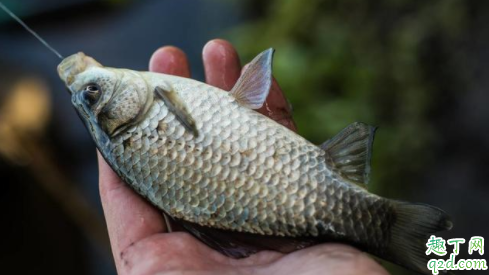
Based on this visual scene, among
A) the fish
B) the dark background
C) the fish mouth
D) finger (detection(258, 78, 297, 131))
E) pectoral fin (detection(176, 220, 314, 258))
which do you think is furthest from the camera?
the dark background

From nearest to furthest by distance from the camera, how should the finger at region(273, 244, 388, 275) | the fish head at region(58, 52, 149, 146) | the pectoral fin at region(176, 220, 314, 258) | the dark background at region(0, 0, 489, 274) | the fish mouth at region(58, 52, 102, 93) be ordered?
the finger at region(273, 244, 388, 275) → the pectoral fin at region(176, 220, 314, 258) → the fish head at region(58, 52, 149, 146) → the fish mouth at region(58, 52, 102, 93) → the dark background at region(0, 0, 489, 274)

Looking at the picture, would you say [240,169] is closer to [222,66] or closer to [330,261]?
[330,261]

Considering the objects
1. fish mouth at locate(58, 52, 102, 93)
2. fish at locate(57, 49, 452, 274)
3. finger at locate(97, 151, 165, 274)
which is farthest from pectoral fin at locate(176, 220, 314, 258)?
fish mouth at locate(58, 52, 102, 93)

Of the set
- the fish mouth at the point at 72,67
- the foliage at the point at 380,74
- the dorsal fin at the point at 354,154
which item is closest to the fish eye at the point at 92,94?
the fish mouth at the point at 72,67

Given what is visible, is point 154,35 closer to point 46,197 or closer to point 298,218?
point 46,197

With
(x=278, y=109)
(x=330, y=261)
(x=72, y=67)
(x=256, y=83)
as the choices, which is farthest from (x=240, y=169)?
(x=72, y=67)

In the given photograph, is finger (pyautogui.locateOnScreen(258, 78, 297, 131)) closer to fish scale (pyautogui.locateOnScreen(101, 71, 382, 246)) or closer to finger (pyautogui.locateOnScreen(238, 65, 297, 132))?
finger (pyautogui.locateOnScreen(238, 65, 297, 132))

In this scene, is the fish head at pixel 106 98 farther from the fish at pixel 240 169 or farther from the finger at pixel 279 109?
the finger at pixel 279 109

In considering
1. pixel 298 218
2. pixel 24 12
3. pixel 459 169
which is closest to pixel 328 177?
pixel 298 218

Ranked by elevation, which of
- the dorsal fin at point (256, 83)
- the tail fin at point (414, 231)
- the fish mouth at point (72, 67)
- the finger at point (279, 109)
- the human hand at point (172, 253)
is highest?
the dorsal fin at point (256, 83)
